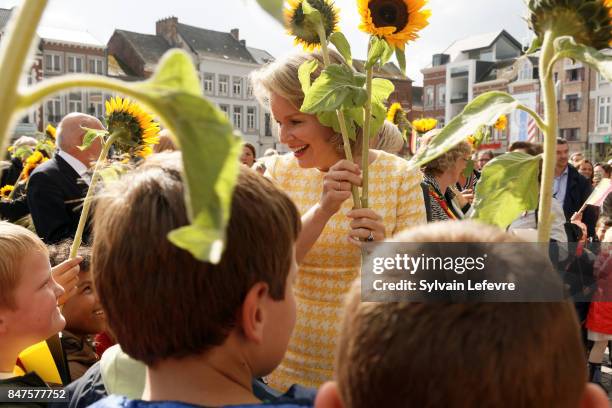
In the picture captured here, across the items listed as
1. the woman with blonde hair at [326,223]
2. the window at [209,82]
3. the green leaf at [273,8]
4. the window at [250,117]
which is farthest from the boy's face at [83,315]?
the window at [250,117]

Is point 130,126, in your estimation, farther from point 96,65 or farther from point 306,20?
point 96,65

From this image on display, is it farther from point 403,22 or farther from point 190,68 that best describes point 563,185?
point 190,68

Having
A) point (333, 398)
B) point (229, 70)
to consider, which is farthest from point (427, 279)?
point (229, 70)

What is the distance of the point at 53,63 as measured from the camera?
126 ft

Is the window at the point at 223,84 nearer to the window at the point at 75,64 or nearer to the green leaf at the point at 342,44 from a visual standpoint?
the window at the point at 75,64

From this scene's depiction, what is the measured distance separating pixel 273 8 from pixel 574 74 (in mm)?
44612

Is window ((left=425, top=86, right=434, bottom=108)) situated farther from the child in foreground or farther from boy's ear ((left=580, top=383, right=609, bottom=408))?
boy's ear ((left=580, top=383, right=609, bottom=408))

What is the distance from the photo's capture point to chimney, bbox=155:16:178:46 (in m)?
43.3

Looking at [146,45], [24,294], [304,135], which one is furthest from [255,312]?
[146,45]

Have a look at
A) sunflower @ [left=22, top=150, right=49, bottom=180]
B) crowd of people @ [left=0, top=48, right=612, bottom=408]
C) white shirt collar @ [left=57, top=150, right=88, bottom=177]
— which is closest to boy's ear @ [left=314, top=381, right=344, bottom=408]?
crowd of people @ [left=0, top=48, right=612, bottom=408]

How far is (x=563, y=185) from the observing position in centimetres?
615

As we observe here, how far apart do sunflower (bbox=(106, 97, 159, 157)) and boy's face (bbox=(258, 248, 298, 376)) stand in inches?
42.8

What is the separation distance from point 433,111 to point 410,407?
5357 centimetres

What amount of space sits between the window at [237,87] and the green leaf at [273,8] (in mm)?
44350
